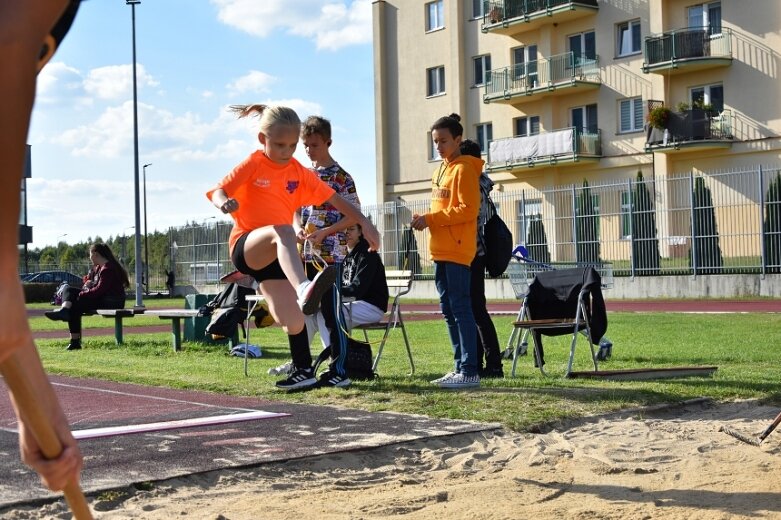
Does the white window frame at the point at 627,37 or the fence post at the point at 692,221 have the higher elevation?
the white window frame at the point at 627,37

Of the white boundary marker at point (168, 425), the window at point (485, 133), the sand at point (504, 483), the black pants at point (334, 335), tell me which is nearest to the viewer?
the sand at point (504, 483)

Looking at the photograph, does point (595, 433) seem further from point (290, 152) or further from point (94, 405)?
point (94, 405)

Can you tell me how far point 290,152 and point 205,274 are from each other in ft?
113

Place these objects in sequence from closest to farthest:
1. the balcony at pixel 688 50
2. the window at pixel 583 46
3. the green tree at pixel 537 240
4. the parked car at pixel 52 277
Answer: the green tree at pixel 537 240 < the balcony at pixel 688 50 < the window at pixel 583 46 < the parked car at pixel 52 277

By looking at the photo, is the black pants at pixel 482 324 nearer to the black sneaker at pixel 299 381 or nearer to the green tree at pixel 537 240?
the black sneaker at pixel 299 381

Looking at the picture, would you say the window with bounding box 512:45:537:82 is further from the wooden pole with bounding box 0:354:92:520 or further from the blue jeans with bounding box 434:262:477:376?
the wooden pole with bounding box 0:354:92:520

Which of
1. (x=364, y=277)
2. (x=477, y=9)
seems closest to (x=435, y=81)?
(x=477, y=9)

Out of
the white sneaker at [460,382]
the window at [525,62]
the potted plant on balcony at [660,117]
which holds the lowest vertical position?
the white sneaker at [460,382]

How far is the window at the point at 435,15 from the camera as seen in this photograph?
4400cm

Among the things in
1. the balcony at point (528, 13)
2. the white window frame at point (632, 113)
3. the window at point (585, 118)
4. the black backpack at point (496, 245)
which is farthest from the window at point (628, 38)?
the black backpack at point (496, 245)

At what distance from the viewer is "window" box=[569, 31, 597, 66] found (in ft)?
127

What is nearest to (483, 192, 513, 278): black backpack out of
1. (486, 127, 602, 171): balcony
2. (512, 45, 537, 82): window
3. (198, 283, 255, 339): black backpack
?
(198, 283, 255, 339): black backpack

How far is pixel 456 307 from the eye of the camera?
7840 millimetres

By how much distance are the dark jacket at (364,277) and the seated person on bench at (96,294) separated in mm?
6350
